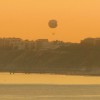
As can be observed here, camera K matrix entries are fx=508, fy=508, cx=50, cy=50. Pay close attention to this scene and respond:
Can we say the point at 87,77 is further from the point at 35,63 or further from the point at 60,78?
the point at 35,63

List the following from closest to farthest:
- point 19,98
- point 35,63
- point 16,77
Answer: point 19,98
point 16,77
point 35,63

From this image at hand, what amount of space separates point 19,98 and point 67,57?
811 inches

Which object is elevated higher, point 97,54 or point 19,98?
point 97,54

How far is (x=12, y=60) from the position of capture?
36.3m

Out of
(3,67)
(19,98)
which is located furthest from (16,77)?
(19,98)

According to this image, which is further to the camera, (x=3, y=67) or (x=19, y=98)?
(x=3, y=67)

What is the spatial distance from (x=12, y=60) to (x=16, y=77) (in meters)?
2.02

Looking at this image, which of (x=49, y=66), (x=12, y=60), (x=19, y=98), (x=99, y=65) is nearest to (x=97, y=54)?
(x=99, y=65)

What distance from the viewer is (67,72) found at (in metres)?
35.8

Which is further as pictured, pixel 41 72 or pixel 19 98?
pixel 41 72

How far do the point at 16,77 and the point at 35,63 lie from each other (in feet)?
8.84

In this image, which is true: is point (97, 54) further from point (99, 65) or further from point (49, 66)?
point (49, 66)

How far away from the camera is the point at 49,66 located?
36.4 m

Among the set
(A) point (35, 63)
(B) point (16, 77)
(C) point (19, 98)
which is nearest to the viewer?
(C) point (19, 98)
